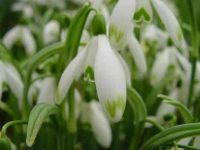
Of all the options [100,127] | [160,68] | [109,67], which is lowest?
[100,127]

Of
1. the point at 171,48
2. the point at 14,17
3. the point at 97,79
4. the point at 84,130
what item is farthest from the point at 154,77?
the point at 14,17

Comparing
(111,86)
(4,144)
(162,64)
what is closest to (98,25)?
(111,86)

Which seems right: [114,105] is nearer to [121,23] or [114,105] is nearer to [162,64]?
[121,23]

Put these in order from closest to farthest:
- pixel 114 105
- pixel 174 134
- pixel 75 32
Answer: pixel 114 105 < pixel 174 134 < pixel 75 32

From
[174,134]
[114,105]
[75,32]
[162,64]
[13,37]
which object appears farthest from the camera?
[13,37]

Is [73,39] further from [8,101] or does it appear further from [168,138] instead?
[8,101]

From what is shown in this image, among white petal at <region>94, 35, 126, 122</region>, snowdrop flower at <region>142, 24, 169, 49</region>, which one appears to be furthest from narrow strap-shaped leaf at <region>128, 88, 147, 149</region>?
snowdrop flower at <region>142, 24, 169, 49</region>
